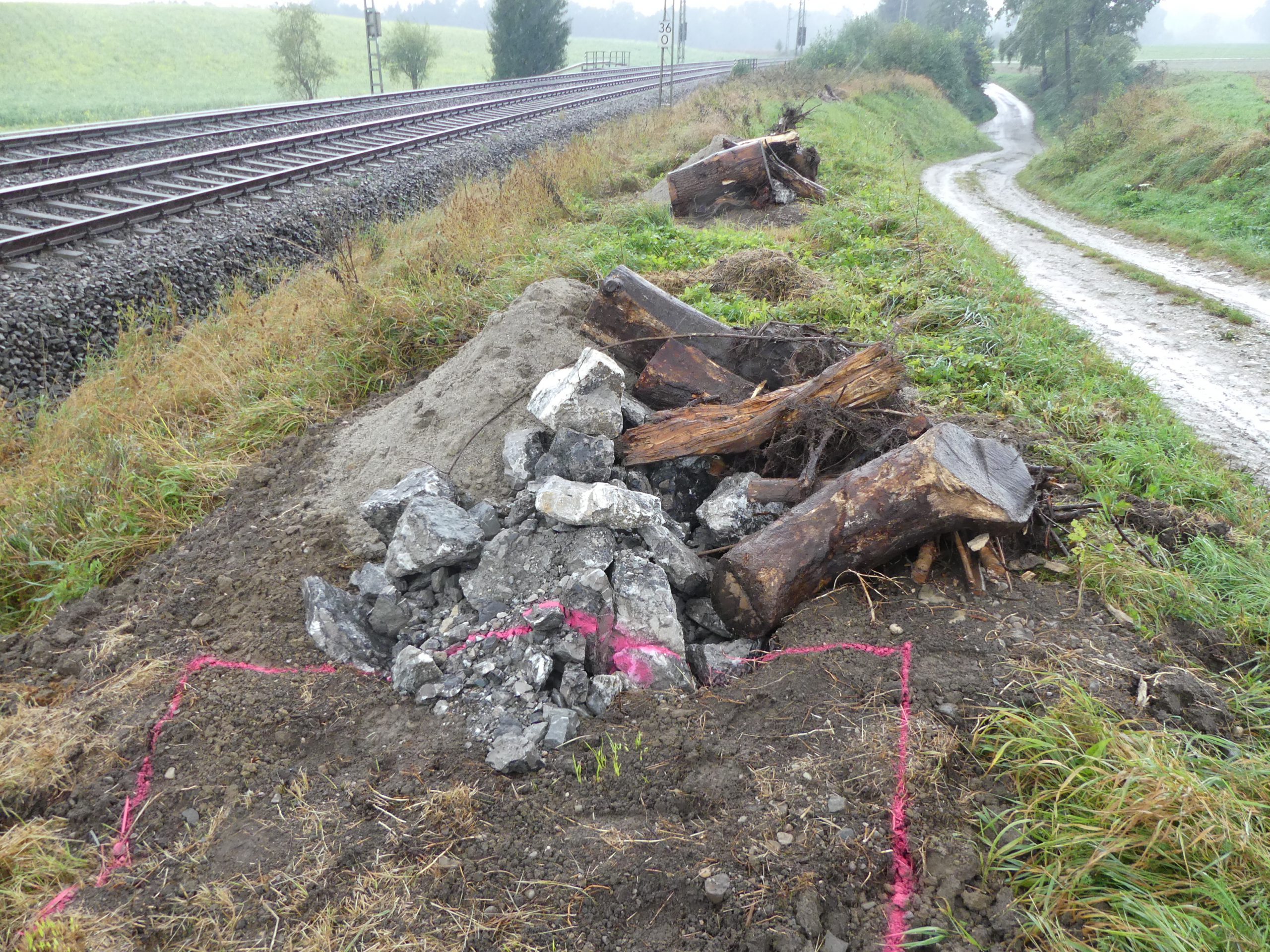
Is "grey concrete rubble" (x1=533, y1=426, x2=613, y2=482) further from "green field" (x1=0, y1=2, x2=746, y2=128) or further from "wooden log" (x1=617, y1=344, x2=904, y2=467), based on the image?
"green field" (x1=0, y1=2, x2=746, y2=128)

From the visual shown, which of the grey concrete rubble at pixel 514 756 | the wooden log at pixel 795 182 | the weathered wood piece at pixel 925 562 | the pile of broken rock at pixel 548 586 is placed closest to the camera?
the grey concrete rubble at pixel 514 756

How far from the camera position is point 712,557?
3711 millimetres

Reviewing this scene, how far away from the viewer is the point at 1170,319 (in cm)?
855

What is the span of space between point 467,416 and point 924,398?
3.16 metres

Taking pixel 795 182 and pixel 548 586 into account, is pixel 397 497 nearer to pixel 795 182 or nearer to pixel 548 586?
pixel 548 586

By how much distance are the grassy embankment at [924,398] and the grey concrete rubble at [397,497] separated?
4.81 ft

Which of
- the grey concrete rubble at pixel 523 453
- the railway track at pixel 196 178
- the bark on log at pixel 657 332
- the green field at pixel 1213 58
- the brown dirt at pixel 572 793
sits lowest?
the brown dirt at pixel 572 793

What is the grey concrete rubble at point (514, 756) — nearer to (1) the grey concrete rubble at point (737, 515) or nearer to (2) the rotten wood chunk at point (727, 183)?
(1) the grey concrete rubble at point (737, 515)

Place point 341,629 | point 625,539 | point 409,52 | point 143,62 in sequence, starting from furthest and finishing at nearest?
point 143,62
point 409,52
point 625,539
point 341,629

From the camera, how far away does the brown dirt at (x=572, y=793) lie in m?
2.13

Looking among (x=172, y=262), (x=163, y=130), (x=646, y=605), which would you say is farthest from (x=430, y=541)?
(x=163, y=130)

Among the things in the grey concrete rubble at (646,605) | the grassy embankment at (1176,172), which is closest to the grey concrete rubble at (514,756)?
the grey concrete rubble at (646,605)

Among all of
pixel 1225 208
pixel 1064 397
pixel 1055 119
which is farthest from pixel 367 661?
pixel 1055 119

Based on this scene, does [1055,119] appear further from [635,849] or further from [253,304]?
[635,849]
